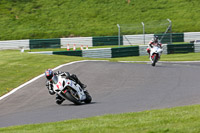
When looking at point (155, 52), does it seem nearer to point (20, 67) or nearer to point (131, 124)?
point (20, 67)

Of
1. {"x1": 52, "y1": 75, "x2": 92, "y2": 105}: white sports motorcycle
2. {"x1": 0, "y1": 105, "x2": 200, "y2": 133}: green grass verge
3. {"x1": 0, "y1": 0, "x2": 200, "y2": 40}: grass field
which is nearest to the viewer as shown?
{"x1": 0, "y1": 105, "x2": 200, "y2": 133}: green grass verge

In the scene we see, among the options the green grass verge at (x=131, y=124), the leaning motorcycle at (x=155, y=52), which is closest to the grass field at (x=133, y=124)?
the green grass verge at (x=131, y=124)

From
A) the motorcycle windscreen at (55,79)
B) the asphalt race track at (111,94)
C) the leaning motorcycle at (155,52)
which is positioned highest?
the leaning motorcycle at (155,52)

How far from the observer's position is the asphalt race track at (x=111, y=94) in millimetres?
9673

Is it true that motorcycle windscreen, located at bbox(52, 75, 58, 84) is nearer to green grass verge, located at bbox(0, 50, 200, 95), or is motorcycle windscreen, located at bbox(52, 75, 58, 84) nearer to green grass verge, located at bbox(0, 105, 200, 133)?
green grass verge, located at bbox(0, 105, 200, 133)

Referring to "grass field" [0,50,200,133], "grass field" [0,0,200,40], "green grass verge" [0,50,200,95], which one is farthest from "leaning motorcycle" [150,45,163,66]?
"grass field" [0,0,200,40]

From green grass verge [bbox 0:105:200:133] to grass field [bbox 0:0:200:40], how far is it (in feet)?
98.1

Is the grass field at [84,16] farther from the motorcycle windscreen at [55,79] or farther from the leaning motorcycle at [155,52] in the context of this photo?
the motorcycle windscreen at [55,79]

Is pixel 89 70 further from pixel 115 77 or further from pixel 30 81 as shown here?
pixel 30 81

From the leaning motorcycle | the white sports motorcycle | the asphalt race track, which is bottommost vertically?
the asphalt race track

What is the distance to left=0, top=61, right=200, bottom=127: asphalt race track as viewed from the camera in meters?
9.67

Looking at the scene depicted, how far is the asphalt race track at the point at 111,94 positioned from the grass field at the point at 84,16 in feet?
65.2

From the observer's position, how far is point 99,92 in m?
13.3

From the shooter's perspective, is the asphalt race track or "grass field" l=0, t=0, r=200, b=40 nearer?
the asphalt race track
